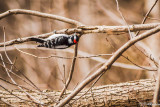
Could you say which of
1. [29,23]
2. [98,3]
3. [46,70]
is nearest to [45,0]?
[29,23]

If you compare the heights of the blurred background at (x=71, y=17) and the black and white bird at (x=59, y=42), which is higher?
the blurred background at (x=71, y=17)

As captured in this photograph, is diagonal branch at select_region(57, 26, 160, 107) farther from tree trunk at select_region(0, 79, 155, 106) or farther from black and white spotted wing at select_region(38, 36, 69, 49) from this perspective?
tree trunk at select_region(0, 79, 155, 106)

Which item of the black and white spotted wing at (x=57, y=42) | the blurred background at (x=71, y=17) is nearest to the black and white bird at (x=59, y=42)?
the black and white spotted wing at (x=57, y=42)

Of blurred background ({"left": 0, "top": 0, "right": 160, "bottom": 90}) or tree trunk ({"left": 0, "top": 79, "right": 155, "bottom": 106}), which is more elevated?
blurred background ({"left": 0, "top": 0, "right": 160, "bottom": 90})

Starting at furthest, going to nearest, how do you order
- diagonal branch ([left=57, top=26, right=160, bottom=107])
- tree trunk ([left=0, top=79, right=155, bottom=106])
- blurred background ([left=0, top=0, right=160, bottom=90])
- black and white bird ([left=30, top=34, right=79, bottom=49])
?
blurred background ([left=0, top=0, right=160, bottom=90]) → tree trunk ([left=0, top=79, right=155, bottom=106]) → black and white bird ([left=30, top=34, right=79, bottom=49]) → diagonal branch ([left=57, top=26, right=160, bottom=107])

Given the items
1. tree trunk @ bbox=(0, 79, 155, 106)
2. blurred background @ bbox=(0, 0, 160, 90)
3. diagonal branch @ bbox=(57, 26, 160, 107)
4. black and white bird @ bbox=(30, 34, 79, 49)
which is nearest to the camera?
diagonal branch @ bbox=(57, 26, 160, 107)

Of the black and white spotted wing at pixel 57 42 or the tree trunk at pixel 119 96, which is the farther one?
the tree trunk at pixel 119 96

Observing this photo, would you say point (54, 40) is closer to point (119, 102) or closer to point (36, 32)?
point (119, 102)

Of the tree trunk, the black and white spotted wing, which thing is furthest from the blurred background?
the black and white spotted wing

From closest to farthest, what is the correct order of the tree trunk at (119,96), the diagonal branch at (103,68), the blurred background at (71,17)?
1. the diagonal branch at (103,68)
2. the tree trunk at (119,96)
3. the blurred background at (71,17)

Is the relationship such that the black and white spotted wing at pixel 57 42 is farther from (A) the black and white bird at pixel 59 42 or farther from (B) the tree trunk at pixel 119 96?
(B) the tree trunk at pixel 119 96

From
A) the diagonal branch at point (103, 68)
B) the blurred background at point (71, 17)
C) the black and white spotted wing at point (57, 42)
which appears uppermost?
the blurred background at point (71, 17)
